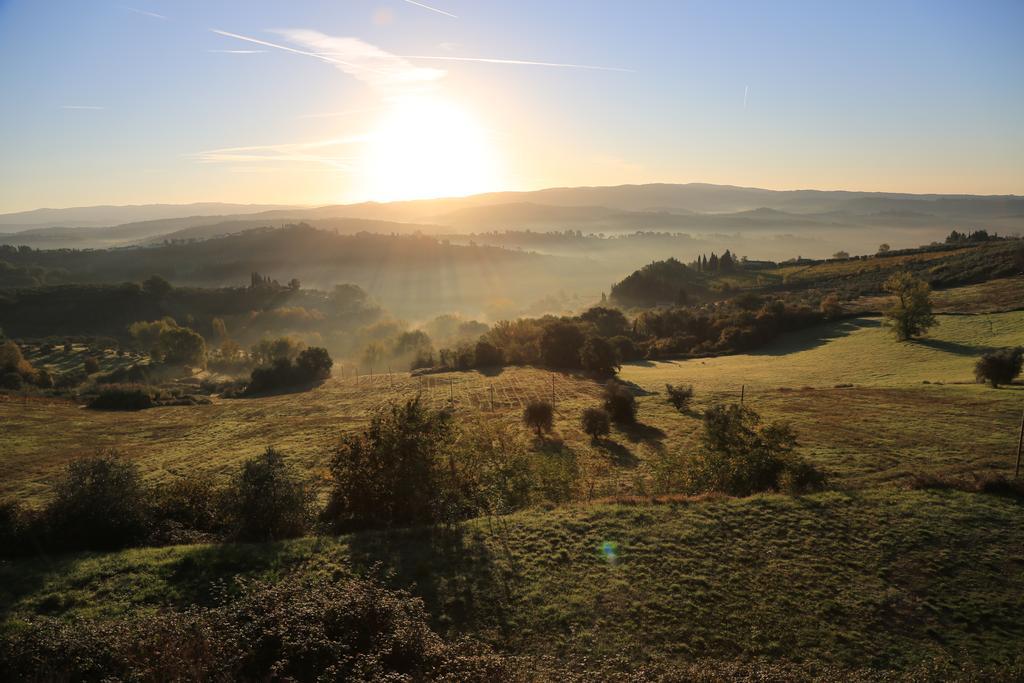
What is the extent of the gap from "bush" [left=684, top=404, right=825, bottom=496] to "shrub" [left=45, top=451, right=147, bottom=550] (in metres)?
25.7

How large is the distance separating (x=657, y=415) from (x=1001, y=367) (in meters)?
26.8

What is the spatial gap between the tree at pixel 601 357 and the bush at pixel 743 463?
3311 centimetres

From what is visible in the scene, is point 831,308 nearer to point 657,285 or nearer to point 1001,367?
point 1001,367

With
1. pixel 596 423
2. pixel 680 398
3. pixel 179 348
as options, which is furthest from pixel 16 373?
pixel 680 398

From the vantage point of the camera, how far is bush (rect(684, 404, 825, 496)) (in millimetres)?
24953

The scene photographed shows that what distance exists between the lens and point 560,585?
58.1ft

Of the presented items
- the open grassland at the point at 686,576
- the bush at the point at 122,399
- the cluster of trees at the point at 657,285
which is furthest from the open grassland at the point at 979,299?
the bush at the point at 122,399

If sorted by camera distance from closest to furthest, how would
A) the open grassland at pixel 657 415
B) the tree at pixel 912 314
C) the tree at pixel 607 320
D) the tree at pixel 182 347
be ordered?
the open grassland at pixel 657 415 → the tree at pixel 912 314 → the tree at pixel 607 320 → the tree at pixel 182 347

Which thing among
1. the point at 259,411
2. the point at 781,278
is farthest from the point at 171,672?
the point at 781,278

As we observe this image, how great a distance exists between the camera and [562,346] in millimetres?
68438

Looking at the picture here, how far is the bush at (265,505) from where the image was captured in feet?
70.5

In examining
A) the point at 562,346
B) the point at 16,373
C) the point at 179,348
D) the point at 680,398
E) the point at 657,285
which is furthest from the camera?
the point at 657,285

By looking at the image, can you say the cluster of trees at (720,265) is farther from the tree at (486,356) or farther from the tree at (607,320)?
the tree at (486,356)

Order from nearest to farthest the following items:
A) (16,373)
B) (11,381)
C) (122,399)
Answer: (122,399)
(11,381)
(16,373)
